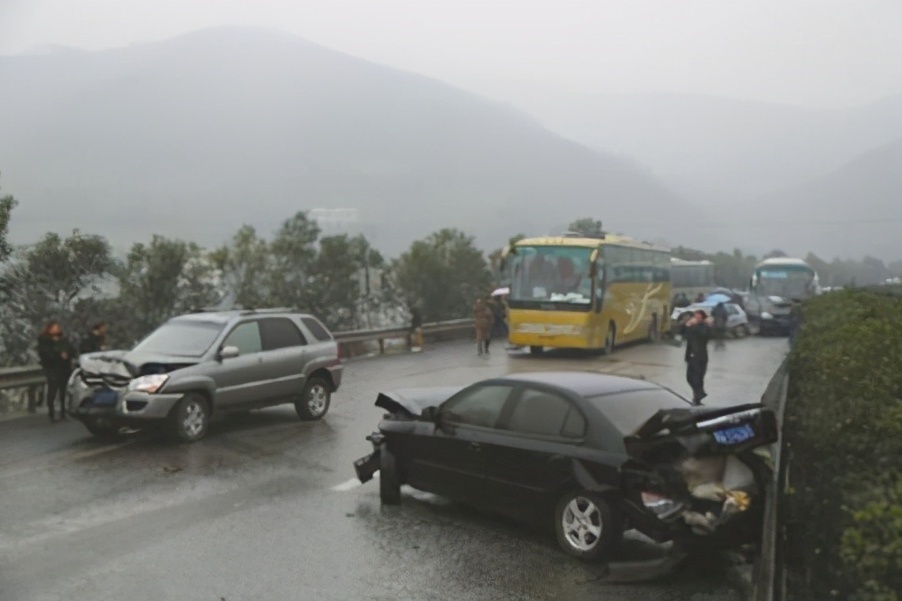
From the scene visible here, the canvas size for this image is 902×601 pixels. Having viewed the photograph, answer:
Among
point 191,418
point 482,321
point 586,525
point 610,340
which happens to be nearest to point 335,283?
point 482,321

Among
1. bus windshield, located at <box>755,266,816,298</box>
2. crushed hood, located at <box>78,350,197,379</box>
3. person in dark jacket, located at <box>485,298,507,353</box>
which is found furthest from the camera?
bus windshield, located at <box>755,266,816,298</box>

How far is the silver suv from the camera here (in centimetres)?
1235

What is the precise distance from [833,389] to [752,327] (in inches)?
1483

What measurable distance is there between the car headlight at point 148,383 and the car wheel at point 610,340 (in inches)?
674

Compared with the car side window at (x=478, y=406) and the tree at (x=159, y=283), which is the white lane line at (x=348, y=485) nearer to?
the car side window at (x=478, y=406)

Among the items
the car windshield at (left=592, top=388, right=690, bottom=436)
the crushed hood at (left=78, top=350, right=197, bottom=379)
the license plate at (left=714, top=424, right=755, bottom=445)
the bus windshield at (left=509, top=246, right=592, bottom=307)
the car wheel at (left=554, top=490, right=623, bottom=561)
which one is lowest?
the car wheel at (left=554, top=490, right=623, bottom=561)

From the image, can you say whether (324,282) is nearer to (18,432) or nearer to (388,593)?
(18,432)

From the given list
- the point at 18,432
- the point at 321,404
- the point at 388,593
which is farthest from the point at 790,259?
the point at 388,593

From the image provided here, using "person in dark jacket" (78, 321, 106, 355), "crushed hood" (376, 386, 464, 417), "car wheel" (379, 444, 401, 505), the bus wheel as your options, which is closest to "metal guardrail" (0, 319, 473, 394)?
"person in dark jacket" (78, 321, 106, 355)

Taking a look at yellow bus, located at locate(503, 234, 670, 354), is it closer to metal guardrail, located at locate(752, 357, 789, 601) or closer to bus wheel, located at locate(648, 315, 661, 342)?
bus wheel, located at locate(648, 315, 661, 342)

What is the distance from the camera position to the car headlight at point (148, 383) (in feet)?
40.3

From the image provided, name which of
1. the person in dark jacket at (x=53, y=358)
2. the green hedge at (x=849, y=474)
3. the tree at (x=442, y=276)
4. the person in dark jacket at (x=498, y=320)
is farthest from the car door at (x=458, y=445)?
the tree at (x=442, y=276)

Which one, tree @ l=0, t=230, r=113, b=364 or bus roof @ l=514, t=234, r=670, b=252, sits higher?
bus roof @ l=514, t=234, r=670, b=252

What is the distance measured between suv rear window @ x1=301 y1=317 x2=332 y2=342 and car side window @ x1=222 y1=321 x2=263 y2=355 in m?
1.25
